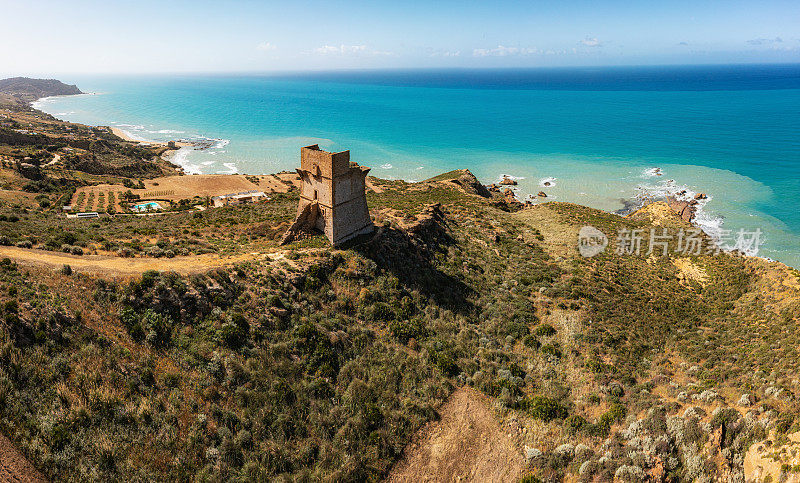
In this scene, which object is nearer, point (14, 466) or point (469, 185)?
point (14, 466)

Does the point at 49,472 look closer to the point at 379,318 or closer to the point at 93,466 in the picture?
the point at 93,466

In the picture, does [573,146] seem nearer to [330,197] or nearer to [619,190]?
[619,190]

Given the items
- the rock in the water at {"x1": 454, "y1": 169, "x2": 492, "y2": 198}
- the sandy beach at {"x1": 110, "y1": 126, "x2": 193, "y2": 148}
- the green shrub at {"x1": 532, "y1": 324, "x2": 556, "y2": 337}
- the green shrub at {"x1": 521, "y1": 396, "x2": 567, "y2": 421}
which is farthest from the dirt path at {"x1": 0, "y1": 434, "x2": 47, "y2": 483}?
the sandy beach at {"x1": 110, "y1": 126, "x2": 193, "y2": 148}

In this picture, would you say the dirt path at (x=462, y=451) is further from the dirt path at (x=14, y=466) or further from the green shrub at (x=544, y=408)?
the dirt path at (x=14, y=466)

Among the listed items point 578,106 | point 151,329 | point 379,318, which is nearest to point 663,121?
point 578,106

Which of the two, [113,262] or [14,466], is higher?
[113,262]

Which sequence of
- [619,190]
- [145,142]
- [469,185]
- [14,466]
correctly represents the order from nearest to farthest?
[14,466]
[469,185]
[619,190]
[145,142]

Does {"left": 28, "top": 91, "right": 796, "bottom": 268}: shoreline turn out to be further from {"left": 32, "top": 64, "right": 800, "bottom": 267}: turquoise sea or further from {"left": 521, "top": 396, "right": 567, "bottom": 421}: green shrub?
{"left": 521, "top": 396, "right": 567, "bottom": 421}: green shrub

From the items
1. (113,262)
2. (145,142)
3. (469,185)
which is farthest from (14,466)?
(145,142)

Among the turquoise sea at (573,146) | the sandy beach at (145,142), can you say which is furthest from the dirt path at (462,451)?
the sandy beach at (145,142)
